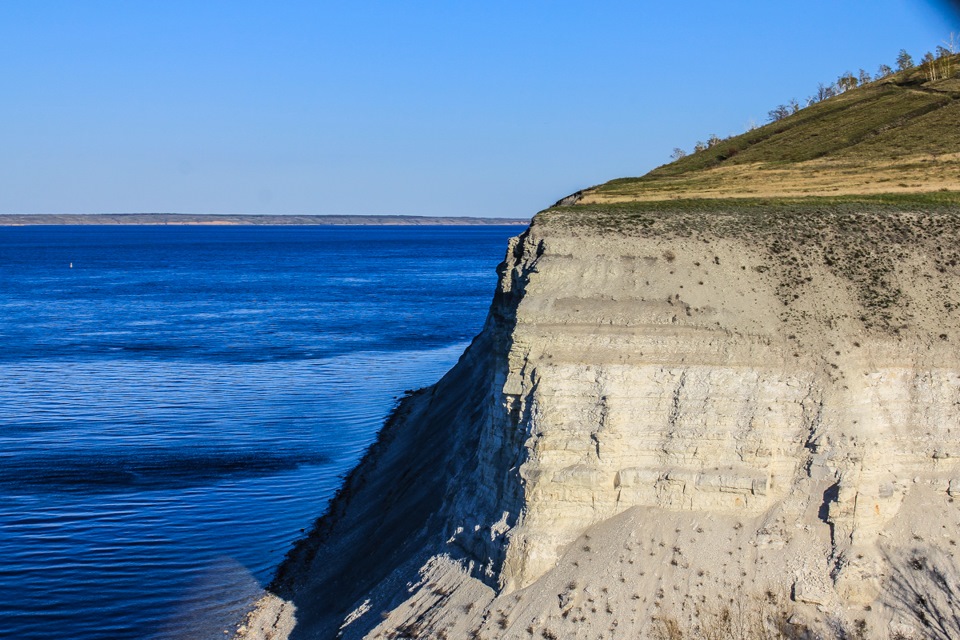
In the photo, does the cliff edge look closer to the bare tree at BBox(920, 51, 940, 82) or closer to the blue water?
the blue water

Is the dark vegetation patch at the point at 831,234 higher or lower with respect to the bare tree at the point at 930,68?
lower

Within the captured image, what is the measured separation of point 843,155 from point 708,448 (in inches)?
935

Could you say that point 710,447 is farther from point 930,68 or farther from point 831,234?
point 930,68

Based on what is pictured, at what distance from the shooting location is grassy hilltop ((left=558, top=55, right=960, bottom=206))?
1352 inches

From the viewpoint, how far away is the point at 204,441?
46531 millimetres

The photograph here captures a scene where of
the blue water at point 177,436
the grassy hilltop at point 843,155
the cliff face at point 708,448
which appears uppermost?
Answer: the grassy hilltop at point 843,155

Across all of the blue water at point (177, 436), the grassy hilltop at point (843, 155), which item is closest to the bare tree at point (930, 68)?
the grassy hilltop at point (843, 155)

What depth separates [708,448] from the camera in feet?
79.6

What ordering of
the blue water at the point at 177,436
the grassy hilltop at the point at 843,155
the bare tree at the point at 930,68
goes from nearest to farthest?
1. the blue water at the point at 177,436
2. the grassy hilltop at the point at 843,155
3. the bare tree at the point at 930,68

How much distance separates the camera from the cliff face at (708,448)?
911 inches

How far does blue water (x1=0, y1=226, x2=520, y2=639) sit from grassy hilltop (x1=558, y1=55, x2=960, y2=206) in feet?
53.1

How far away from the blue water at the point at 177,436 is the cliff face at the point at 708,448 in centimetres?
795

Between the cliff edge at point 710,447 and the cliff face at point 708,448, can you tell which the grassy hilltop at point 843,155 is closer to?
the cliff edge at point 710,447

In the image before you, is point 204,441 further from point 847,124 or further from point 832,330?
point 847,124
